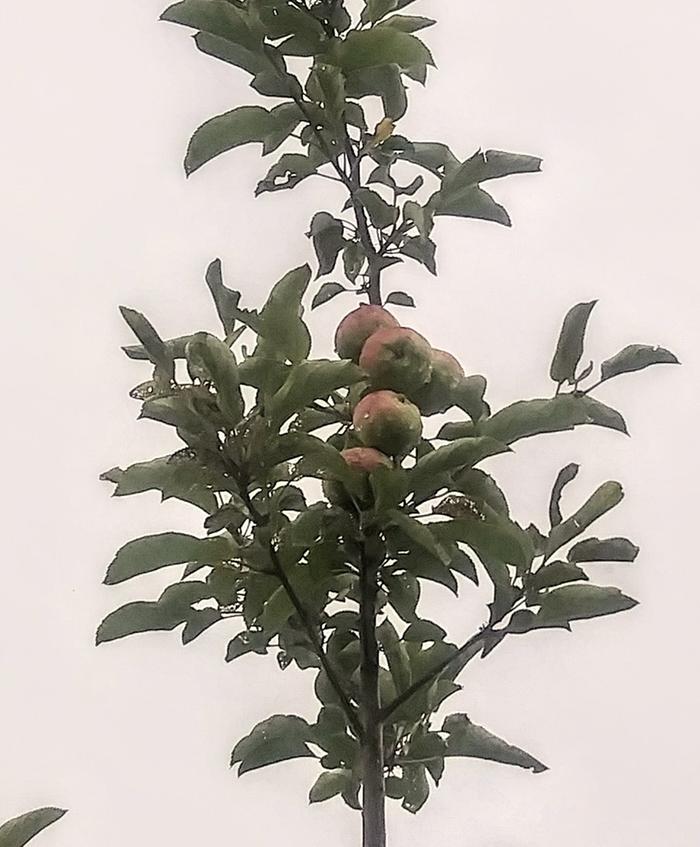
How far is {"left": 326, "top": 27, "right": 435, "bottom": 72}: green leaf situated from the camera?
0.77 m

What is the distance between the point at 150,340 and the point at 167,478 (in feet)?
0.27

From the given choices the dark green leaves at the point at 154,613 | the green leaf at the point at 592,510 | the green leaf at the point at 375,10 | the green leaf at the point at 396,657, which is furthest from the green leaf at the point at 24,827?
the green leaf at the point at 375,10

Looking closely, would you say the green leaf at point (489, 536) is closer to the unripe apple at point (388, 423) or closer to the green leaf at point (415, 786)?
the unripe apple at point (388, 423)

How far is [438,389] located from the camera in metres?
0.75

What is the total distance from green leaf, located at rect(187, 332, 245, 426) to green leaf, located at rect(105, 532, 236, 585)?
9cm

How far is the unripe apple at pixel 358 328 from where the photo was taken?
0.76 m

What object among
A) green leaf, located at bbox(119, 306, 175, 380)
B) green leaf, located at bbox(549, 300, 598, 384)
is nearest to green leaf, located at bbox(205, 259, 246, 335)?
green leaf, located at bbox(119, 306, 175, 380)

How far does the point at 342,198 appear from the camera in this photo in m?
1.51

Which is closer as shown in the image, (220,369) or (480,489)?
(220,369)

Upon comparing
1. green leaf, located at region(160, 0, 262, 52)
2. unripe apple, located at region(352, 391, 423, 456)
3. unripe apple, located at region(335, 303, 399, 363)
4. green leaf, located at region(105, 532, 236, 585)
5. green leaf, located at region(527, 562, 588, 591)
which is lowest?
green leaf, located at region(527, 562, 588, 591)

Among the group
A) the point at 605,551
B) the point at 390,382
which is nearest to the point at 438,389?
the point at 390,382

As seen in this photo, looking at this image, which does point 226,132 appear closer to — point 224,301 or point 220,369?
point 224,301

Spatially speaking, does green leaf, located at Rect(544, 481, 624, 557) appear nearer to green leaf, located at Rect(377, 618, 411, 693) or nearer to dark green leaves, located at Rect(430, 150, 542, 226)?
green leaf, located at Rect(377, 618, 411, 693)

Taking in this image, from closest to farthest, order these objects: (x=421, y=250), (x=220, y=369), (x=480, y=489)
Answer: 1. (x=220, y=369)
2. (x=480, y=489)
3. (x=421, y=250)
